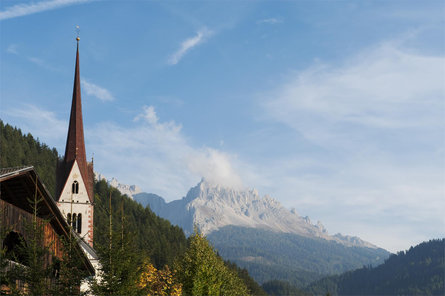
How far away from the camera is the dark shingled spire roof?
181 ft

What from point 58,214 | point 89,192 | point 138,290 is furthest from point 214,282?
point 89,192

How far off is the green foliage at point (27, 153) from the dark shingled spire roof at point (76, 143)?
10076 cm

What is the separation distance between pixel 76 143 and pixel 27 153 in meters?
124

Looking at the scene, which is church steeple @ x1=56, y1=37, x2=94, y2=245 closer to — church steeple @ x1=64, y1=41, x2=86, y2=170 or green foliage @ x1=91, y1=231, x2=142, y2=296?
church steeple @ x1=64, y1=41, x2=86, y2=170

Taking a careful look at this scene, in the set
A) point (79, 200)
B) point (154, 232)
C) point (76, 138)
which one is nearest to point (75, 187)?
point (79, 200)

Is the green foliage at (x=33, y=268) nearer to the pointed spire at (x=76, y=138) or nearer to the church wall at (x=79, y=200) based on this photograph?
the church wall at (x=79, y=200)

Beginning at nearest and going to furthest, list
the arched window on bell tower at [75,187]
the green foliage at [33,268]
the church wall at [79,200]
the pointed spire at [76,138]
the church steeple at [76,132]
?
the green foliage at [33,268], the church wall at [79,200], the arched window on bell tower at [75,187], the pointed spire at [76,138], the church steeple at [76,132]

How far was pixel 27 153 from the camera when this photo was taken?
169625 mm

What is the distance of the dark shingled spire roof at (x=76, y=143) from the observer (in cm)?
5525

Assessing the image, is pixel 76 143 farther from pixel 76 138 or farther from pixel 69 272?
pixel 69 272

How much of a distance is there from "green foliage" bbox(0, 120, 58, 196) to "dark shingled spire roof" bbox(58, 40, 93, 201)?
Result: 101 metres

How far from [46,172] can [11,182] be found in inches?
5934

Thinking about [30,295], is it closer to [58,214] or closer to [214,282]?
[58,214]

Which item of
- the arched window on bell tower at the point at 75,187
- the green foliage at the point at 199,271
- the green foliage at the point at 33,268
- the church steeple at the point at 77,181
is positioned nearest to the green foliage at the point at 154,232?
the church steeple at the point at 77,181
